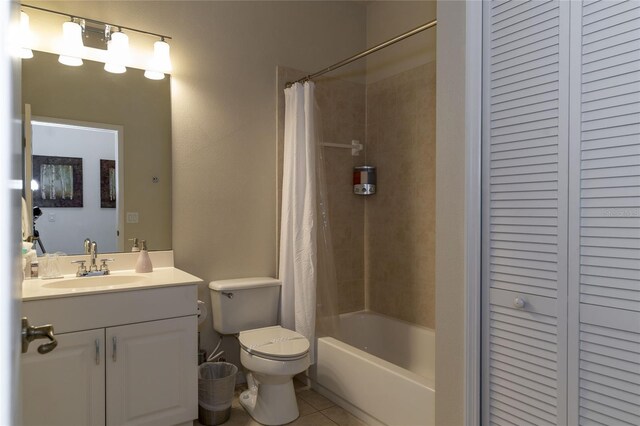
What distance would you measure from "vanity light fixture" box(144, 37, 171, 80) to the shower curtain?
2.76 ft

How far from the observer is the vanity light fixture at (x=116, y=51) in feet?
7.68

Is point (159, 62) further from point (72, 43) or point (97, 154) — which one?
point (97, 154)

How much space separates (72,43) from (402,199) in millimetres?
2343

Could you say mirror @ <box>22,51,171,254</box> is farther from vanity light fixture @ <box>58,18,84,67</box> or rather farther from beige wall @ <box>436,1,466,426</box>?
beige wall @ <box>436,1,466,426</box>

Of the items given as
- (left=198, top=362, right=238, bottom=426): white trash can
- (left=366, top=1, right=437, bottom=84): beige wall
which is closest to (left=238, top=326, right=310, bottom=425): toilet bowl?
(left=198, top=362, right=238, bottom=426): white trash can

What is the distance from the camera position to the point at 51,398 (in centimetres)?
181

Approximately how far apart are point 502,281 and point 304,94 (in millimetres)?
1904

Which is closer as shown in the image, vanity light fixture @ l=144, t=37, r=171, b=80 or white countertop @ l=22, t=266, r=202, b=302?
white countertop @ l=22, t=266, r=202, b=302

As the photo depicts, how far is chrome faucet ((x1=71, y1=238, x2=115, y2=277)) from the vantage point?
2250mm

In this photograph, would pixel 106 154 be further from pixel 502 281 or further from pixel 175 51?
pixel 502 281

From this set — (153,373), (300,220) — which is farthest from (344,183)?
(153,373)

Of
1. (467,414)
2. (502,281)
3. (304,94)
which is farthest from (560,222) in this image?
(304,94)

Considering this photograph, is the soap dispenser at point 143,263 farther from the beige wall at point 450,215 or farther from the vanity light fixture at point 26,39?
the beige wall at point 450,215

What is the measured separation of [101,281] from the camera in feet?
7.34
